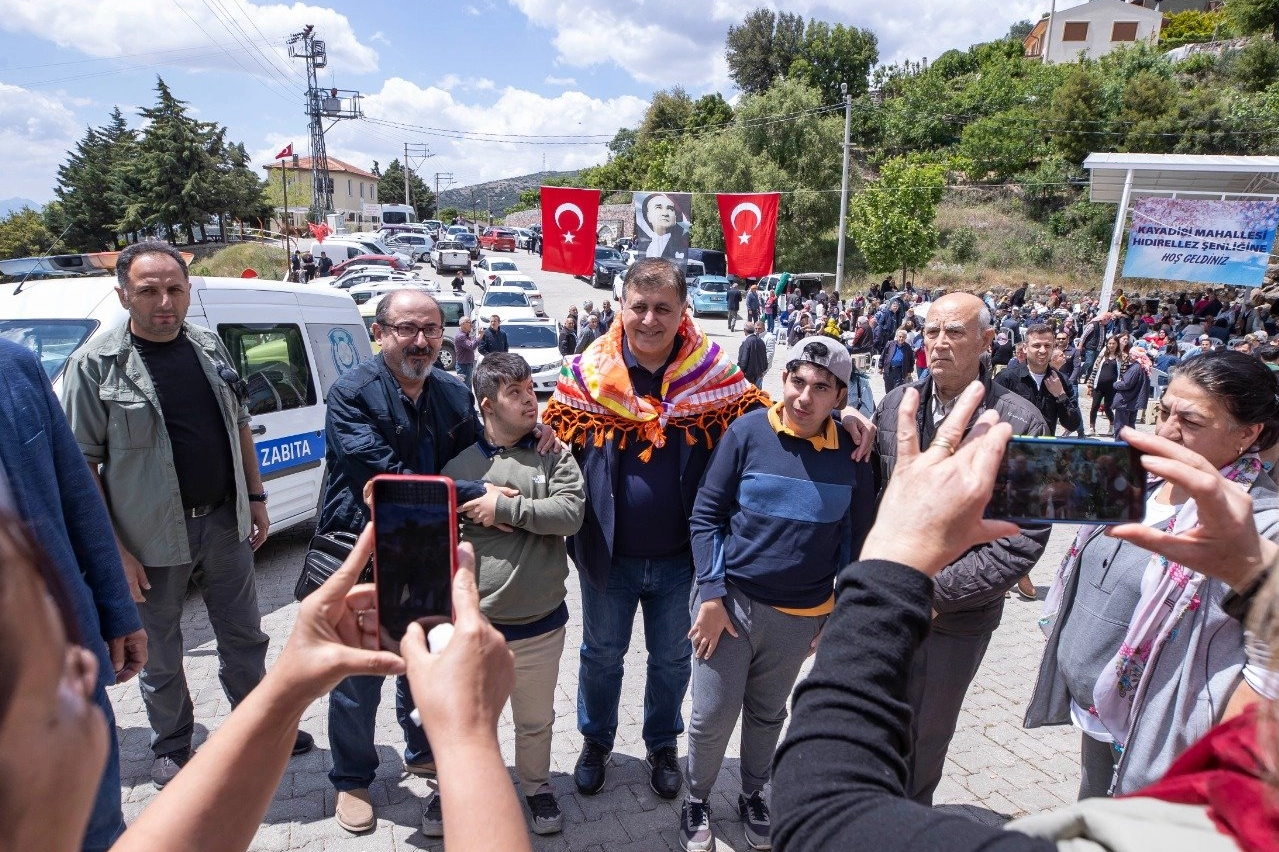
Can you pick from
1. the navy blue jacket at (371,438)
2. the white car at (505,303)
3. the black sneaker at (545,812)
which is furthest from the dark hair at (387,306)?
the white car at (505,303)

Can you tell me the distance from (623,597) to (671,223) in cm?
744

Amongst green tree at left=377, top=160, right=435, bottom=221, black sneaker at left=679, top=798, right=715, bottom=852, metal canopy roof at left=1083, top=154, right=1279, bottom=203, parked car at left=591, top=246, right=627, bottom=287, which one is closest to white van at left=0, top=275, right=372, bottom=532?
black sneaker at left=679, top=798, right=715, bottom=852

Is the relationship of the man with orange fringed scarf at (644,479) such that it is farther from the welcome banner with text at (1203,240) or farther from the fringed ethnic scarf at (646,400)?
the welcome banner with text at (1203,240)

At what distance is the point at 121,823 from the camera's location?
214cm

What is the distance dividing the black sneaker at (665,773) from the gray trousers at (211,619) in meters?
1.94

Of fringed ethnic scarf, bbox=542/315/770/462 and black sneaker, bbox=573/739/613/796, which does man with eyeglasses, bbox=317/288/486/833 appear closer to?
fringed ethnic scarf, bbox=542/315/770/462

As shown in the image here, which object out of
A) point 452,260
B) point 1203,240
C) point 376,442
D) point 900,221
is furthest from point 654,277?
point 452,260

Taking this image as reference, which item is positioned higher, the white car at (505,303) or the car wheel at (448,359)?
the white car at (505,303)

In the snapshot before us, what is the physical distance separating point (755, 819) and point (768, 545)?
1224 millimetres

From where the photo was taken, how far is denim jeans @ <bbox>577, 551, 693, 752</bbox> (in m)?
3.28

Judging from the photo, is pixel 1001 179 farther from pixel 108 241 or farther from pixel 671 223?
pixel 108 241

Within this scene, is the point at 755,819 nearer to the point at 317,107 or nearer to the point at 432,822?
the point at 432,822

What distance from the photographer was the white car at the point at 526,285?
23.1 meters

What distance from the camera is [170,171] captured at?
3972 cm
